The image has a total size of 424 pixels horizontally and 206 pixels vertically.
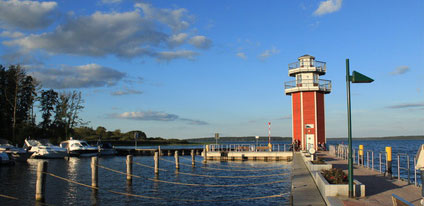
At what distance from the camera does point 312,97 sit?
136ft

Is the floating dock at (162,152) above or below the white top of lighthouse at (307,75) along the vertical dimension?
below

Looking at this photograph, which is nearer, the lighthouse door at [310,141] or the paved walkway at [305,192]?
the paved walkway at [305,192]

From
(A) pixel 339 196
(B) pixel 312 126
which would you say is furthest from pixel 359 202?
(B) pixel 312 126

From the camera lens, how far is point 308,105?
1626 inches

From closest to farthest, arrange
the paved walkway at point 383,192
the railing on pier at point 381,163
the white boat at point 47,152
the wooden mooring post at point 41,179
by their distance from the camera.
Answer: the paved walkway at point 383,192 → the wooden mooring post at point 41,179 → the railing on pier at point 381,163 → the white boat at point 47,152

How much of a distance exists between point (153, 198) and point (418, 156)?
12.6m

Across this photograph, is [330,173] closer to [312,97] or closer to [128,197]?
[128,197]

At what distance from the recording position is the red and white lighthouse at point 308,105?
41094 mm

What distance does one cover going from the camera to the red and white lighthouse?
135 feet

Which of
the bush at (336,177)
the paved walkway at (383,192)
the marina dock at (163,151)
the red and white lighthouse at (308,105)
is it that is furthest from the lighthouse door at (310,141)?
the bush at (336,177)

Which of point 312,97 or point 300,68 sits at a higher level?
point 300,68

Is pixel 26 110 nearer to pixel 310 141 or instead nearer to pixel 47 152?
pixel 47 152

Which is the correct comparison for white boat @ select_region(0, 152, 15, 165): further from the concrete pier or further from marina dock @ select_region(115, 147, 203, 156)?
marina dock @ select_region(115, 147, 203, 156)

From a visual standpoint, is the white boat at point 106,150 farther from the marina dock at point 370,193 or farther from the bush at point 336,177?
the bush at point 336,177
